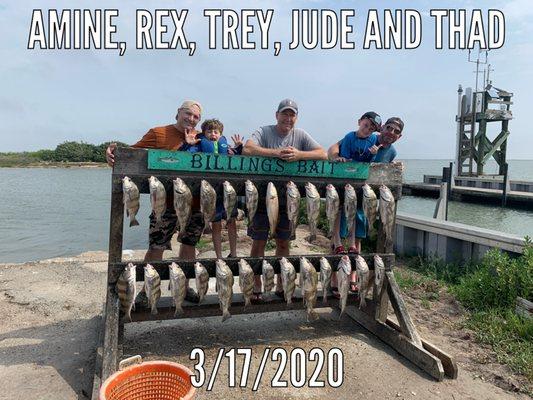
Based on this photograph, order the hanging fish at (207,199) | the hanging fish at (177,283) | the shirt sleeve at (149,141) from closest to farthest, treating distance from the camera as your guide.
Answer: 1. the hanging fish at (177,283)
2. the hanging fish at (207,199)
3. the shirt sleeve at (149,141)

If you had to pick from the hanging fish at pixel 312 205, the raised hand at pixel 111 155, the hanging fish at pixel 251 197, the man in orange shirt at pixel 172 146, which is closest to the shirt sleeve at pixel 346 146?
the hanging fish at pixel 312 205

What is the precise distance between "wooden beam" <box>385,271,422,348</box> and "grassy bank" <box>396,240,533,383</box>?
2.82 feet

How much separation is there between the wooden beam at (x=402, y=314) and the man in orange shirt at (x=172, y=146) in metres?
2.19

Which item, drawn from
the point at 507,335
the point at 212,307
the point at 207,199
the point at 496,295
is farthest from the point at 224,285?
the point at 496,295

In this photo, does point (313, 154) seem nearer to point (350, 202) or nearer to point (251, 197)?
point (350, 202)

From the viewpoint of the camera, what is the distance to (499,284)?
212 inches

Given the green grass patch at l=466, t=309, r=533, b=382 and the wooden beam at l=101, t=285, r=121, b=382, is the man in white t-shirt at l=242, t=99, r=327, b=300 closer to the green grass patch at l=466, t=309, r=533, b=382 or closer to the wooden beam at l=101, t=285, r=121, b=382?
the wooden beam at l=101, t=285, r=121, b=382

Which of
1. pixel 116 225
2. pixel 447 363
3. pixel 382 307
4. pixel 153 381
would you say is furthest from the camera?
pixel 382 307

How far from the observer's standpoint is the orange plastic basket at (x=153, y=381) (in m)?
2.86

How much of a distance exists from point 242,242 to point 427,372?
6.01 m

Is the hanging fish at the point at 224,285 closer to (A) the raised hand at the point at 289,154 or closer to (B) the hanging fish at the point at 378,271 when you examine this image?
(A) the raised hand at the point at 289,154

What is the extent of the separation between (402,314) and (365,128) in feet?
7.09

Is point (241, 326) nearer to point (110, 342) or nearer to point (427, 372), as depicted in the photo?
point (110, 342)

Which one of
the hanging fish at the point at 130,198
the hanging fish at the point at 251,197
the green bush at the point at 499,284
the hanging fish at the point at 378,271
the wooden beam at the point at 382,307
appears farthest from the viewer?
the green bush at the point at 499,284
